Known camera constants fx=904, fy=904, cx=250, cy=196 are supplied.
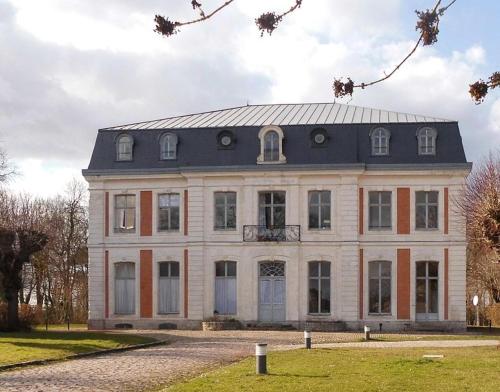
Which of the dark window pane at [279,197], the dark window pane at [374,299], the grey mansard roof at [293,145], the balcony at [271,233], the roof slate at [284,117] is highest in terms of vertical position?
the roof slate at [284,117]

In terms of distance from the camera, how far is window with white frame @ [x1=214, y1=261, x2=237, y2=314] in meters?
38.1

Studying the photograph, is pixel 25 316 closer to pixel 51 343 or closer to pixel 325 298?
pixel 51 343

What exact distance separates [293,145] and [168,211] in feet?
20.1

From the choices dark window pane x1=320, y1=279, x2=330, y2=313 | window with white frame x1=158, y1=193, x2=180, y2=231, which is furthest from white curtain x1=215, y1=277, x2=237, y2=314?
dark window pane x1=320, y1=279, x2=330, y2=313

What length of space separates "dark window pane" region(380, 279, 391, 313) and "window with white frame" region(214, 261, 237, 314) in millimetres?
6117

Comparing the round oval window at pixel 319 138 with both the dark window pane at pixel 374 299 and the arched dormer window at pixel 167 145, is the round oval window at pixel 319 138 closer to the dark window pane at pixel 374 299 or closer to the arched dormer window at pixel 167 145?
the arched dormer window at pixel 167 145

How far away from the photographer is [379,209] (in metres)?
37.7

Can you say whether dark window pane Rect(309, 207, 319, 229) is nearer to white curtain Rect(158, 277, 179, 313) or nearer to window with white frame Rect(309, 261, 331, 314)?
window with white frame Rect(309, 261, 331, 314)

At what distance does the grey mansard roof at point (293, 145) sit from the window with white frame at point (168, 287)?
417cm

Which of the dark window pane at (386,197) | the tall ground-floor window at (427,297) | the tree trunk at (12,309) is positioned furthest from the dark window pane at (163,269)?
the tall ground-floor window at (427,297)

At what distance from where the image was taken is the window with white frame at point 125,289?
1532 inches

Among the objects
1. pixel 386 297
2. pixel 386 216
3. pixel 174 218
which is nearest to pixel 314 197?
pixel 386 216

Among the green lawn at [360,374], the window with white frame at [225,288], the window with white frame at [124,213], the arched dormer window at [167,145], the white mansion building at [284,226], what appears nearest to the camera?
the green lawn at [360,374]

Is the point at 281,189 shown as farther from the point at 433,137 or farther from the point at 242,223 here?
the point at 433,137
